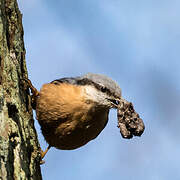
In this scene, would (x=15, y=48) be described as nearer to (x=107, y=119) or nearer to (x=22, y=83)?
(x=22, y=83)

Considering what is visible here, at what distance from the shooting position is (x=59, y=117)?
338cm

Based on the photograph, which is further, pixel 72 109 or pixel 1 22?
pixel 72 109

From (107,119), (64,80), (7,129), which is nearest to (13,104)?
(7,129)

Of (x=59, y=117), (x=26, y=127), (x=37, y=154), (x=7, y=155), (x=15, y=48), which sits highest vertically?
(x=15, y=48)

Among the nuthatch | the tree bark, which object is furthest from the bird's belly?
the tree bark

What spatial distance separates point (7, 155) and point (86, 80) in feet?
6.73

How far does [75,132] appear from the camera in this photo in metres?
3.48

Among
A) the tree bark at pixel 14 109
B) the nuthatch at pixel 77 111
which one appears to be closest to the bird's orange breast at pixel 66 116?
the nuthatch at pixel 77 111

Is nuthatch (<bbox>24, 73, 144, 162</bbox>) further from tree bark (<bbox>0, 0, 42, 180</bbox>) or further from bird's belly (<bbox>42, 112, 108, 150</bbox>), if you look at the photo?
tree bark (<bbox>0, 0, 42, 180</bbox>)

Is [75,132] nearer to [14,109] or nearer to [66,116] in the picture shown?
[66,116]

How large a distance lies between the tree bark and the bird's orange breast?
0.48 metres

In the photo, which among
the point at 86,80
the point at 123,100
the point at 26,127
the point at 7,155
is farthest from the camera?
the point at 86,80

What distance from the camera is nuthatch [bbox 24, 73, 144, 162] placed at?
3.38 meters

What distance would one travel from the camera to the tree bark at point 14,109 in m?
2.08
